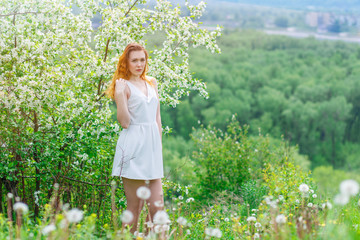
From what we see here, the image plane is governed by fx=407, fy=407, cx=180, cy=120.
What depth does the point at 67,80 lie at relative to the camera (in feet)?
18.1

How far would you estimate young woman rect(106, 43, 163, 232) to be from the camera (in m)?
4.09

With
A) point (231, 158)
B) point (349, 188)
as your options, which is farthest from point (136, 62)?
point (231, 158)

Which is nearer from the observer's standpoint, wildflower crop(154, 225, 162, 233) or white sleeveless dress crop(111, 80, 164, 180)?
wildflower crop(154, 225, 162, 233)

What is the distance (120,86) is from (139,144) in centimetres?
62

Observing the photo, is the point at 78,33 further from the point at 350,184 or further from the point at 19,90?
the point at 350,184

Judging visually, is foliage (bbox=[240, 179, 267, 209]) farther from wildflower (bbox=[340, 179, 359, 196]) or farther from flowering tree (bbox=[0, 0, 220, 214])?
wildflower (bbox=[340, 179, 359, 196])

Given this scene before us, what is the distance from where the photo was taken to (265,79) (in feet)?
214

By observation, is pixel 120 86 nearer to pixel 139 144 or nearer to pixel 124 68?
pixel 124 68

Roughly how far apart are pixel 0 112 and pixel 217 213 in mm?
3355

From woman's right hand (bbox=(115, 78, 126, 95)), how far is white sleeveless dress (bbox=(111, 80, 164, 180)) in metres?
0.06

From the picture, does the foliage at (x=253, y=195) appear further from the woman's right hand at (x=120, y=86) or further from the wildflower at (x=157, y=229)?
the wildflower at (x=157, y=229)

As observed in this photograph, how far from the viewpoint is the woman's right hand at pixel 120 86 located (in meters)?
4.11

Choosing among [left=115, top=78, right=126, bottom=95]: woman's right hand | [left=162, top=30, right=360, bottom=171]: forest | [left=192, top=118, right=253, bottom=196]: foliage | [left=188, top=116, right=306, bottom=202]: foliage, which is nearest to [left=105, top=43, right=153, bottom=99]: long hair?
[left=115, top=78, right=126, bottom=95]: woman's right hand

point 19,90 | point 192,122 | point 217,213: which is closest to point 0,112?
point 19,90
